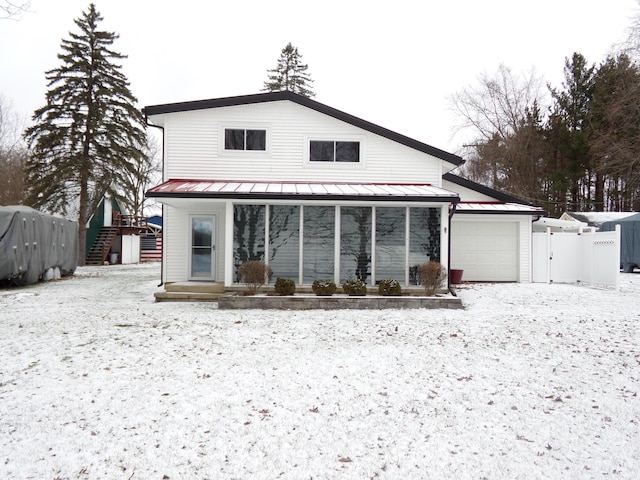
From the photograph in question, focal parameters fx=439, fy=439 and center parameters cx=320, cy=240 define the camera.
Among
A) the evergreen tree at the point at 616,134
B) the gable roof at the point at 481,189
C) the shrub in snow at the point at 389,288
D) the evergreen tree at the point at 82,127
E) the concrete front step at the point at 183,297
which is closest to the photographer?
the shrub in snow at the point at 389,288

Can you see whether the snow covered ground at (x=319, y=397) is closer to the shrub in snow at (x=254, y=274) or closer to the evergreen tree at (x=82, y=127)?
the shrub in snow at (x=254, y=274)

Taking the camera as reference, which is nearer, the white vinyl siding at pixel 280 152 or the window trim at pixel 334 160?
the white vinyl siding at pixel 280 152

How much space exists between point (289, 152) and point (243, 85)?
30.3 metres

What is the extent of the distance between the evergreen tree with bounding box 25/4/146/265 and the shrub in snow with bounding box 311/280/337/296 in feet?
57.7

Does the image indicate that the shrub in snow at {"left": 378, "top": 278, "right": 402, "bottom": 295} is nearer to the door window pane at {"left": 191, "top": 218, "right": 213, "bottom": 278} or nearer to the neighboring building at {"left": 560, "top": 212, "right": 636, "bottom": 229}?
the door window pane at {"left": 191, "top": 218, "right": 213, "bottom": 278}

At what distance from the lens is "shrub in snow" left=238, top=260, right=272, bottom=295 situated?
985 cm

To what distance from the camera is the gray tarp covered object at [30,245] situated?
41.1 ft

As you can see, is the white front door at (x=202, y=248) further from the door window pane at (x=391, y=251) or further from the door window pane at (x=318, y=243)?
the door window pane at (x=391, y=251)

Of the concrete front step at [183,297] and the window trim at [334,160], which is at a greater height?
the window trim at [334,160]

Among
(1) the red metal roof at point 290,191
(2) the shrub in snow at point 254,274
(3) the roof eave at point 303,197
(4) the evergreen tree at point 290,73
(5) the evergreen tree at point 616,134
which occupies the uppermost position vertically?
(4) the evergreen tree at point 290,73

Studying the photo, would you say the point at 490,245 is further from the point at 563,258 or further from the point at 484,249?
the point at 563,258

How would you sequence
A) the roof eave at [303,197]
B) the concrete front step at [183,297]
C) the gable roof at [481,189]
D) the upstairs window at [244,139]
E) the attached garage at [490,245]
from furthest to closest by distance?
the gable roof at [481,189] → the attached garage at [490,245] → the upstairs window at [244,139] → the concrete front step at [183,297] → the roof eave at [303,197]

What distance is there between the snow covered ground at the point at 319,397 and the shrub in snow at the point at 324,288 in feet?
5.65

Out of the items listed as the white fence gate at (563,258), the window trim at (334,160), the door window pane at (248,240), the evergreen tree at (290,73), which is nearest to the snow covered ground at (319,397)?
the door window pane at (248,240)
